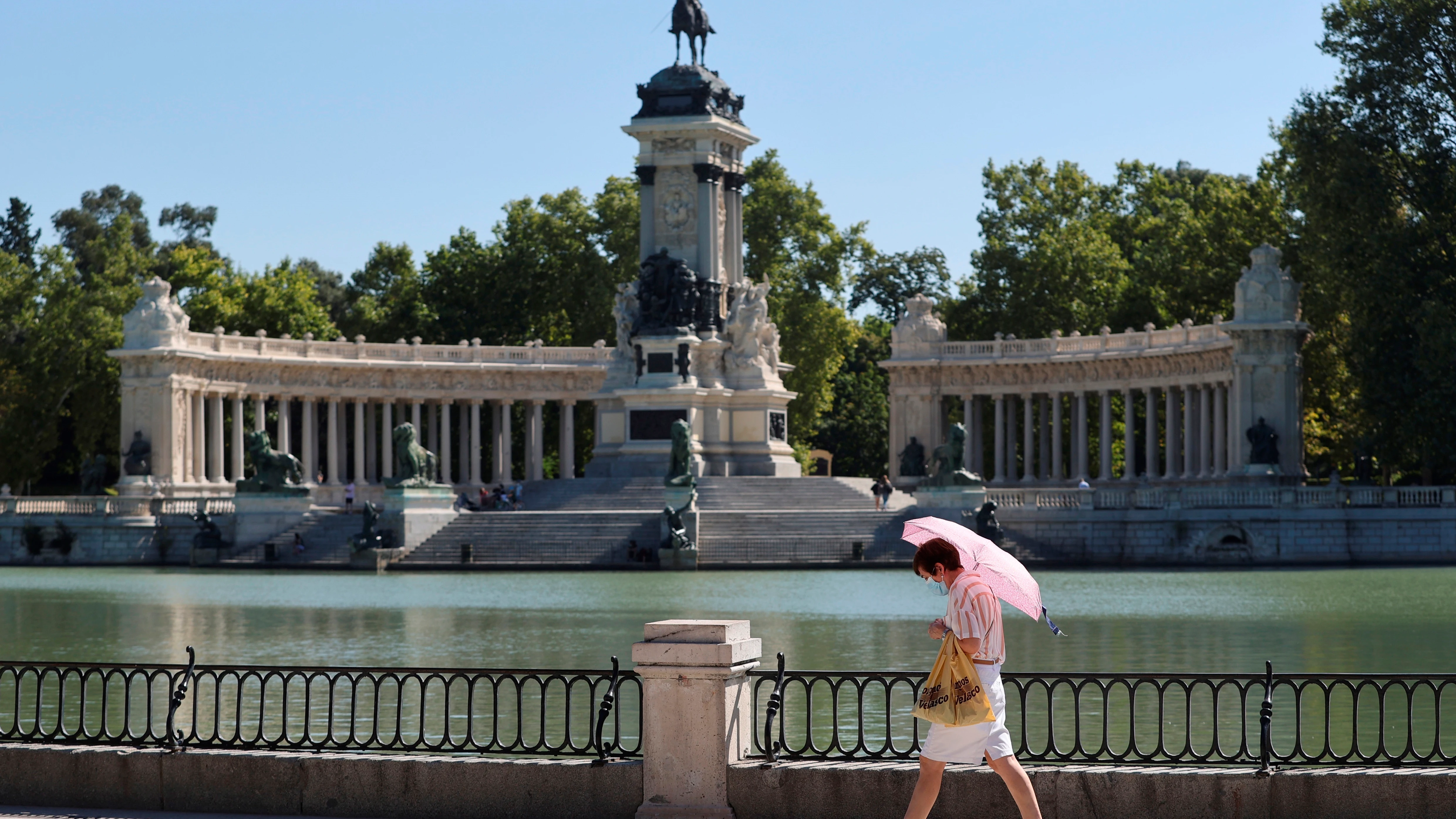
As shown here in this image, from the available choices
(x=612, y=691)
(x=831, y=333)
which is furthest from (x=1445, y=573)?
(x=831, y=333)

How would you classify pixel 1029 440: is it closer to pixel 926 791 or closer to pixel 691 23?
pixel 691 23

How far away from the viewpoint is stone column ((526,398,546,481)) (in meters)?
84.8

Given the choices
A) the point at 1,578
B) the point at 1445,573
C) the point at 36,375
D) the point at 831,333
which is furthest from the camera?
the point at 831,333

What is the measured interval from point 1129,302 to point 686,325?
28.2 m

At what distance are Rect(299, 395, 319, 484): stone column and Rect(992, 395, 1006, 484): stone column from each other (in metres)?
28.2

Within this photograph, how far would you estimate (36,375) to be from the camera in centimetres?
8250

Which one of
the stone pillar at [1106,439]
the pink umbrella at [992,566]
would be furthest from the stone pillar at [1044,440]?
the pink umbrella at [992,566]

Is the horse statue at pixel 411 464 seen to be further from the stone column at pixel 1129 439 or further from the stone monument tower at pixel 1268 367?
the stone column at pixel 1129 439

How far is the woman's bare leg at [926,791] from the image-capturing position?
11812 mm

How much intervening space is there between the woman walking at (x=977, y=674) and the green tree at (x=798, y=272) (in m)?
78.7

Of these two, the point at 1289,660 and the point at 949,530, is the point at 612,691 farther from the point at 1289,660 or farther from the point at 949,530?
the point at 1289,660

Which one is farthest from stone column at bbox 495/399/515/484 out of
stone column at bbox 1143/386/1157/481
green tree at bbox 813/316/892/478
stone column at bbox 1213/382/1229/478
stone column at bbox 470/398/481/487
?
stone column at bbox 1213/382/1229/478

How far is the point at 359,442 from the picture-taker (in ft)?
268

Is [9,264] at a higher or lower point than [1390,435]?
higher
